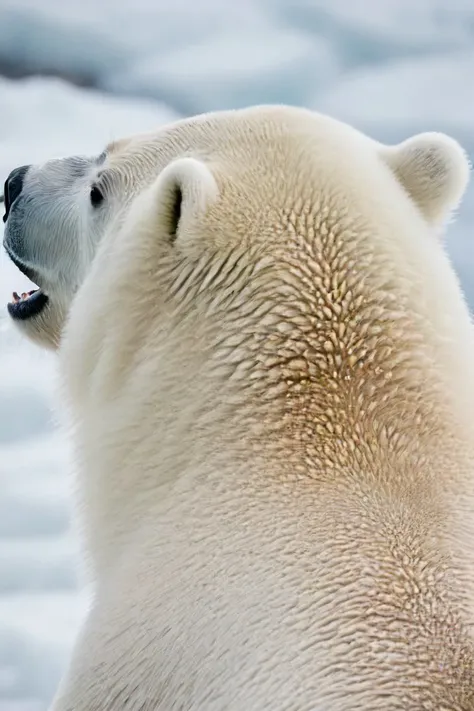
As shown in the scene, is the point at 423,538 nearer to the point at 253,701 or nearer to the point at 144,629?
the point at 253,701

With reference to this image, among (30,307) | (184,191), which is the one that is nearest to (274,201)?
(184,191)

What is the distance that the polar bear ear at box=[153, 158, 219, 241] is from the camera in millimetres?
1663

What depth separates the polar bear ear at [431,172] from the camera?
1.85 m

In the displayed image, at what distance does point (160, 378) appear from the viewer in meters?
1.71

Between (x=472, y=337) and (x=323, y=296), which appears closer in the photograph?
(x=323, y=296)

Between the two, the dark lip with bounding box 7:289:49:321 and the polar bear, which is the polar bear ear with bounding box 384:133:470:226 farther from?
the dark lip with bounding box 7:289:49:321

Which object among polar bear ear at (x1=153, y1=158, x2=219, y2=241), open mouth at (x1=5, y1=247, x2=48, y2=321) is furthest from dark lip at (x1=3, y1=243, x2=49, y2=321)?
polar bear ear at (x1=153, y1=158, x2=219, y2=241)

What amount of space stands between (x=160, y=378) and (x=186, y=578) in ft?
1.23

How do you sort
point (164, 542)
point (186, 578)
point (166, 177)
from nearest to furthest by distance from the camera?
point (186, 578) < point (164, 542) < point (166, 177)

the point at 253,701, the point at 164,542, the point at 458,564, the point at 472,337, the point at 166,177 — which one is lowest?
the point at 253,701

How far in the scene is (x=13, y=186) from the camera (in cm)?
233

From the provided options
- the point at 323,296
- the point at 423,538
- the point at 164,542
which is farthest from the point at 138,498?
the point at 423,538

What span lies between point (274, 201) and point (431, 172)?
1.10ft

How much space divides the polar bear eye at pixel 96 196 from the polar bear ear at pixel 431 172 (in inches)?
21.2
